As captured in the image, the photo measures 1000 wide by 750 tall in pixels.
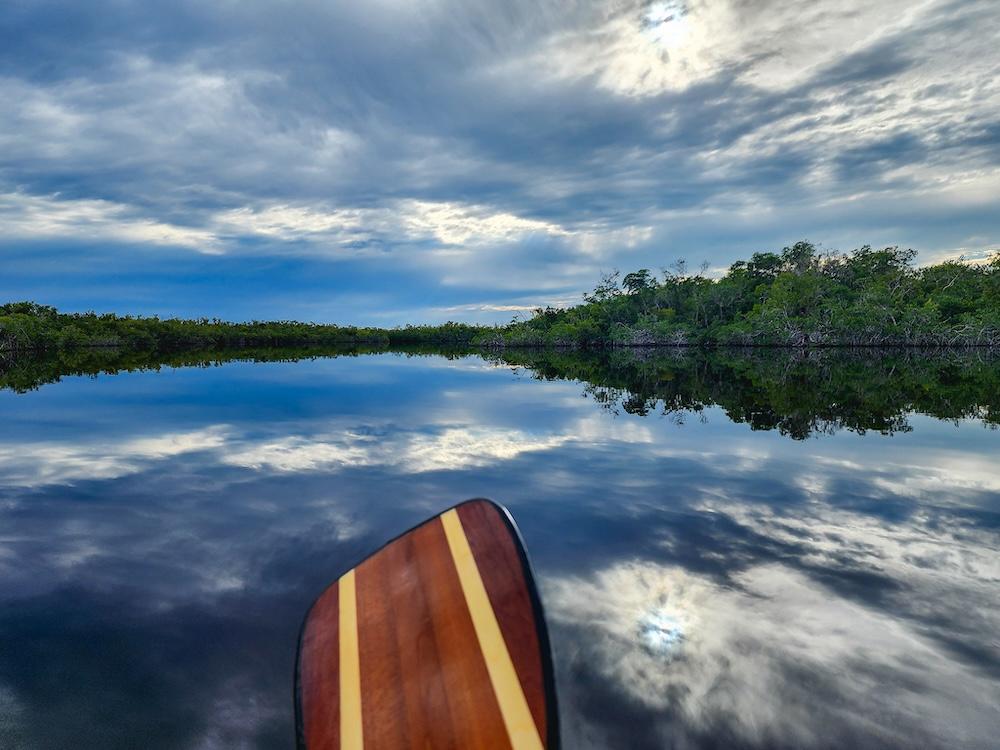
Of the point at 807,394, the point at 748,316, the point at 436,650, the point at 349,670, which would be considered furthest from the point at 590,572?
the point at 748,316

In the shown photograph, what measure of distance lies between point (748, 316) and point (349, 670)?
6658 centimetres

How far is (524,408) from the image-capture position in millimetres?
16344

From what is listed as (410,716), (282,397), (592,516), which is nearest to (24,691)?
(410,716)

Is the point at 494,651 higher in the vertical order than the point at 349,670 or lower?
higher

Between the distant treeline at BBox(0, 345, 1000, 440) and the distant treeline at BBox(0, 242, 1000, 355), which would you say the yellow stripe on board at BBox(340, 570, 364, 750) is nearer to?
the distant treeline at BBox(0, 345, 1000, 440)

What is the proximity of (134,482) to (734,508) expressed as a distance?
9.23m

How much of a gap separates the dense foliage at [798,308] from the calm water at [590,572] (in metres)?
48.2

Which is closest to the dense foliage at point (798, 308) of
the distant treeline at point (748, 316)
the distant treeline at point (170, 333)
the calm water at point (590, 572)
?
the distant treeline at point (748, 316)

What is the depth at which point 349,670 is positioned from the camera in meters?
2.66

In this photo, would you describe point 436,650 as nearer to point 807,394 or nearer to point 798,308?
point 807,394

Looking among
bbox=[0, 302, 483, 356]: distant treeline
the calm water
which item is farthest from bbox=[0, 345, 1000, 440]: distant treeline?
bbox=[0, 302, 483, 356]: distant treeline

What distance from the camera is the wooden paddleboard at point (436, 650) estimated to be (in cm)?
221

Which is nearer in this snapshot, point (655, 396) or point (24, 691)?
point (24, 691)

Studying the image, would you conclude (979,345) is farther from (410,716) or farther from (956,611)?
(410,716)
